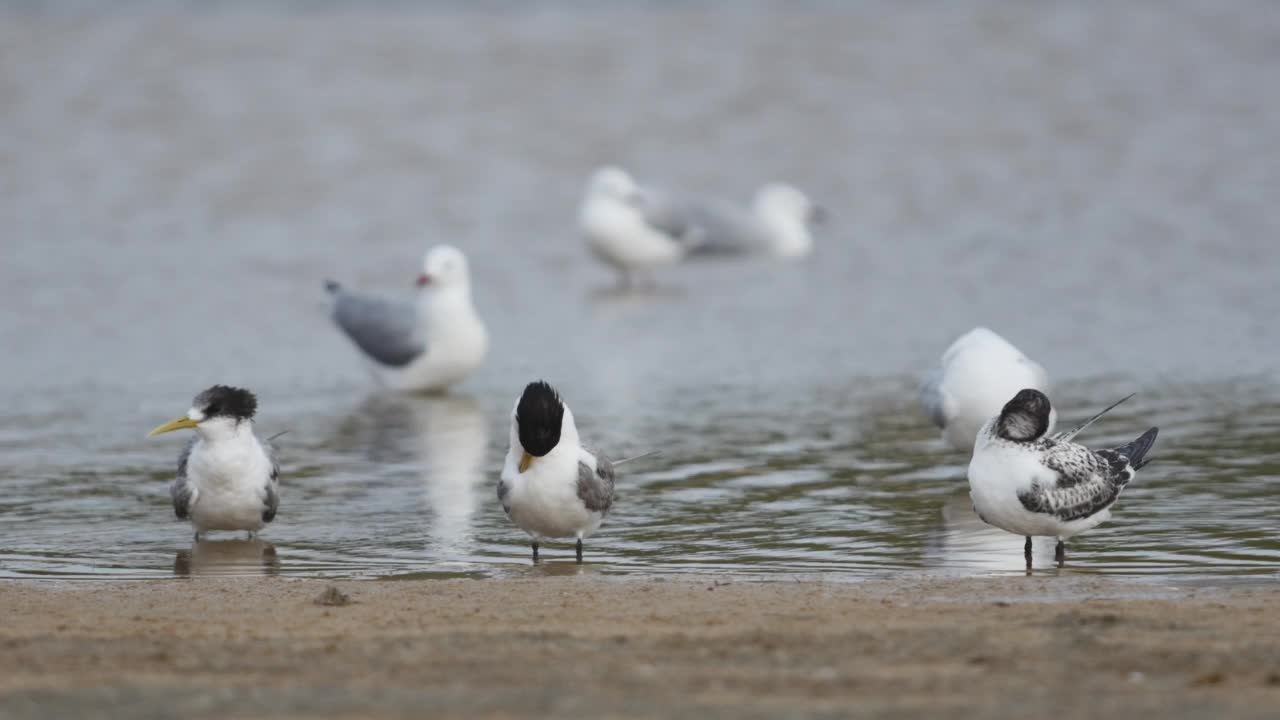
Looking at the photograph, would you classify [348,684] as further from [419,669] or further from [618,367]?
[618,367]

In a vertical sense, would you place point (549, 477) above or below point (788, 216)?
below

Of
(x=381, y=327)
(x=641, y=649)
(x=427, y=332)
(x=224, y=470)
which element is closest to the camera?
(x=641, y=649)

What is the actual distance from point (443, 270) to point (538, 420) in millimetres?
6032

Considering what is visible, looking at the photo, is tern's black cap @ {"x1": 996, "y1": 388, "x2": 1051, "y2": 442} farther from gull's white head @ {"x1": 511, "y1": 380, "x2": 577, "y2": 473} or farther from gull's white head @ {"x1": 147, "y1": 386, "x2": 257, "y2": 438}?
gull's white head @ {"x1": 147, "y1": 386, "x2": 257, "y2": 438}

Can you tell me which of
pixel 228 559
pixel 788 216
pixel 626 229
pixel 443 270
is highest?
pixel 788 216

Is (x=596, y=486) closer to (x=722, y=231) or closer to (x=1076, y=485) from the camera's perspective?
(x=1076, y=485)

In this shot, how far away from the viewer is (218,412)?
8492mm

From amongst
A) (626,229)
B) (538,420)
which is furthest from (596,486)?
(626,229)

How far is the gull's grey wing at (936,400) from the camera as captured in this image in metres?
9.59

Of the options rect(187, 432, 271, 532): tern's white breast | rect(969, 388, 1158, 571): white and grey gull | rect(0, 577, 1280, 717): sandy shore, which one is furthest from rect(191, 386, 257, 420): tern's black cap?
rect(969, 388, 1158, 571): white and grey gull

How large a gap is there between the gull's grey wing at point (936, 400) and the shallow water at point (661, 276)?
279 millimetres

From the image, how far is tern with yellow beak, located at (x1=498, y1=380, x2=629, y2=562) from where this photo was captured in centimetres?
765

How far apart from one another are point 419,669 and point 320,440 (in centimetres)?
604

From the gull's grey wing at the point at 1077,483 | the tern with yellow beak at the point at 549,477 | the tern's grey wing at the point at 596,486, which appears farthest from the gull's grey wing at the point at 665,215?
Result: the gull's grey wing at the point at 1077,483
